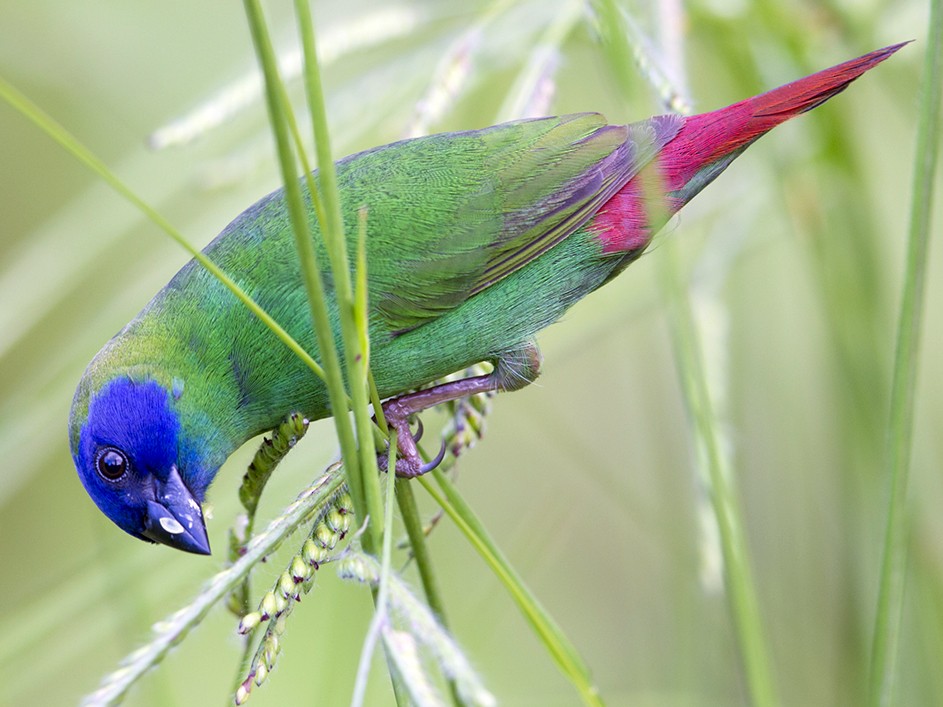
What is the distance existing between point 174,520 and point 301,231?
1063mm

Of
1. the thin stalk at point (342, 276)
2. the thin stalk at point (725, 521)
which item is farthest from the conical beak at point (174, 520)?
the thin stalk at point (725, 521)

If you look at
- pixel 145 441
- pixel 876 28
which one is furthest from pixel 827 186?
pixel 145 441

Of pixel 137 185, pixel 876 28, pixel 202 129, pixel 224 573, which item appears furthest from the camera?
pixel 137 185

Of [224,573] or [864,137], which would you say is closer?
[224,573]

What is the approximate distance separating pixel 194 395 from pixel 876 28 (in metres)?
1.83

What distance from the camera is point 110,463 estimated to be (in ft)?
5.80

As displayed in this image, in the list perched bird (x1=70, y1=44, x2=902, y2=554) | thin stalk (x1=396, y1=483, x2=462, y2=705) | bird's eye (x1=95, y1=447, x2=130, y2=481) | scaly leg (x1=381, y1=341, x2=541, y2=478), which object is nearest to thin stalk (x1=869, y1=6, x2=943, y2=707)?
perched bird (x1=70, y1=44, x2=902, y2=554)

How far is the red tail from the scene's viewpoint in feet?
6.00

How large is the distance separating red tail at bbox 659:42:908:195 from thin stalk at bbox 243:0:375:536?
47.5 inches

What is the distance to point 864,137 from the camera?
97.3 inches

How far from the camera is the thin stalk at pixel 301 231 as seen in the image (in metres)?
0.83

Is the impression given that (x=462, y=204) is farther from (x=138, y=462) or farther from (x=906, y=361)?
(x=906, y=361)

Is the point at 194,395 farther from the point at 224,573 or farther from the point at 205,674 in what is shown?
the point at 205,674

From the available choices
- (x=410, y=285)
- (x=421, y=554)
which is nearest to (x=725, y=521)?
(x=421, y=554)
